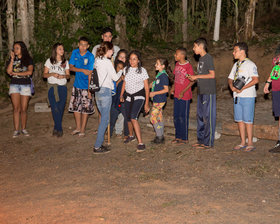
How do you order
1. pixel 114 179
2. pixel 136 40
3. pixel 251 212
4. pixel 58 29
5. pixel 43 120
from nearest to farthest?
pixel 251 212, pixel 114 179, pixel 43 120, pixel 58 29, pixel 136 40

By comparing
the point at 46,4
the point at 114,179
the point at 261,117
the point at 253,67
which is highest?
the point at 46,4

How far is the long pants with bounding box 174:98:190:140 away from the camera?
7527mm

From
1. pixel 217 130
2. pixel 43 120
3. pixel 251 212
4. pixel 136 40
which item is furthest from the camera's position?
pixel 136 40

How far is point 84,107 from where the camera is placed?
8570mm

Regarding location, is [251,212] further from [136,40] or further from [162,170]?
[136,40]

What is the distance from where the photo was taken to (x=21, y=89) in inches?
344

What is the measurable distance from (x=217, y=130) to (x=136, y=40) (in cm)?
792

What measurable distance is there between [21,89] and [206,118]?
14.1ft

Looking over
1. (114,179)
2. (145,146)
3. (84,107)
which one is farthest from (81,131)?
(114,179)

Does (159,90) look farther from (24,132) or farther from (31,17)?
(31,17)

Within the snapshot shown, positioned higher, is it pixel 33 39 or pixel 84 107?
pixel 33 39

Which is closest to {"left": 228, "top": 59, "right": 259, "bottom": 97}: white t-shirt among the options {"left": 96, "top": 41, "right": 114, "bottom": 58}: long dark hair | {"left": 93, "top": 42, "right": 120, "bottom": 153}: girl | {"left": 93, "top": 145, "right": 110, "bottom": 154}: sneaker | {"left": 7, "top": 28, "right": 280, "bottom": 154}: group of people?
{"left": 7, "top": 28, "right": 280, "bottom": 154}: group of people

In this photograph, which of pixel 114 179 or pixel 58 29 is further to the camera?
pixel 58 29

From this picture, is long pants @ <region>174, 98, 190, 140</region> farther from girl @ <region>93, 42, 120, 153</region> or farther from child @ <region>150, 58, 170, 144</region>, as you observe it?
girl @ <region>93, 42, 120, 153</region>
